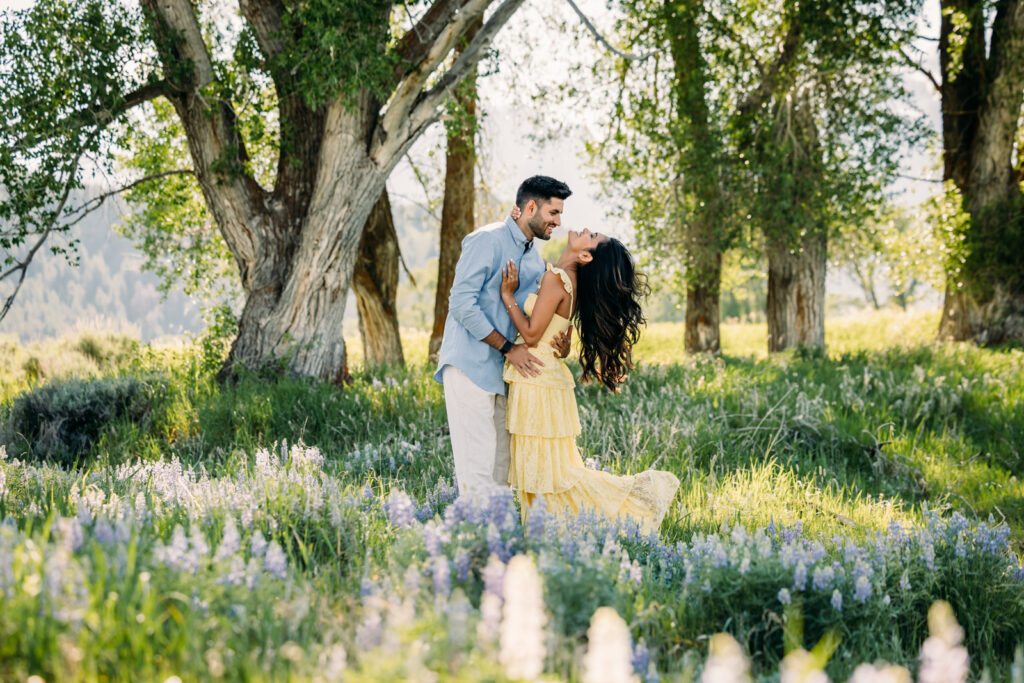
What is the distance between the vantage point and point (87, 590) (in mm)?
1861

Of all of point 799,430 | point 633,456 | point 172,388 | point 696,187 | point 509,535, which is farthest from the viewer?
point 696,187

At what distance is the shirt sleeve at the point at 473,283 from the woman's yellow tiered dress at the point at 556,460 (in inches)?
12.3

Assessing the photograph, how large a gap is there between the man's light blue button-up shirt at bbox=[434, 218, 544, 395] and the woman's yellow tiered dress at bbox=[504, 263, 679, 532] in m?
0.17

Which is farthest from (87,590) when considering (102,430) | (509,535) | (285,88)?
(285,88)

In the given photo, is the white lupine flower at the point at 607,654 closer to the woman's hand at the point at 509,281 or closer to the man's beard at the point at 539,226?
the woman's hand at the point at 509,281

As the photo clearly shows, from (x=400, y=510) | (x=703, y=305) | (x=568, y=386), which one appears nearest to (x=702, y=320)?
(x=703, y=305)

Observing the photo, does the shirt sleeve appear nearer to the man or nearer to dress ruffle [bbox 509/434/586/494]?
the man

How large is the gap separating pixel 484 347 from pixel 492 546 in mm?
1648

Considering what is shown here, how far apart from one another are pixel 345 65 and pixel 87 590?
6217mm

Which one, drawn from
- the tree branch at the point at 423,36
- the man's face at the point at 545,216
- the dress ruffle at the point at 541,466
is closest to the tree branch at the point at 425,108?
the tree branch at the point at 423,36

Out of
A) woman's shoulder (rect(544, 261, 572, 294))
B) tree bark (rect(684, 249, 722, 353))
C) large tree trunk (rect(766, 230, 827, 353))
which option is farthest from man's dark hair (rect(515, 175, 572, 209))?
tree bark (rect(684, 249, 722, 353))

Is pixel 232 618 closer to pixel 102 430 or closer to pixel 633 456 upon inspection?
pixel 633 456

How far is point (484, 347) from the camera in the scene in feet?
13.8

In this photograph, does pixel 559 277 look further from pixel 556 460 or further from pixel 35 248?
pixel 35 248
